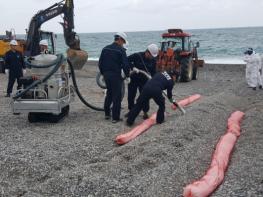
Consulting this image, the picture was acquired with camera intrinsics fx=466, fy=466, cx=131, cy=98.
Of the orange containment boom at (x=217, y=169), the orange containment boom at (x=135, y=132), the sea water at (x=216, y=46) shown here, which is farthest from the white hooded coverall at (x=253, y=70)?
→ the orange containment boom at (x=135, y=132)

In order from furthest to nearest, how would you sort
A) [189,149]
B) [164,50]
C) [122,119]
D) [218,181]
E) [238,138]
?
[164,50], [122,119], [238,138], [189,149], [218,181]

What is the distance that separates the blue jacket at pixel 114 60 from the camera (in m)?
9.16

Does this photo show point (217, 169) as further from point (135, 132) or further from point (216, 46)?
point (216, 46)

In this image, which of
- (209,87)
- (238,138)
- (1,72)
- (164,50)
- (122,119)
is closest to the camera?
(238,138)

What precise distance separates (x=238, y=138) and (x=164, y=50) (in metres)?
10.3

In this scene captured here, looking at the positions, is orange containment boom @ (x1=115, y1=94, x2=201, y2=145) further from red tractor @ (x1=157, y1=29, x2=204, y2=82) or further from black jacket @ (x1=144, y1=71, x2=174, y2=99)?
red tractor @ (x1=157, y1=29, x2=204, y2=82)

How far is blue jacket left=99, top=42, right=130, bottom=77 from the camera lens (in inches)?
361

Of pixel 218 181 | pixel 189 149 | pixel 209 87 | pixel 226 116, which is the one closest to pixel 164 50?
pixel 209 87

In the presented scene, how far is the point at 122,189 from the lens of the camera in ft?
17.6

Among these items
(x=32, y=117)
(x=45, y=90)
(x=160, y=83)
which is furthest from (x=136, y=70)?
(x=32, y=117)

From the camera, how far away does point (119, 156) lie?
21.8ft

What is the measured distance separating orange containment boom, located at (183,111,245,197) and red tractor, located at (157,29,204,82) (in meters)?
8.27

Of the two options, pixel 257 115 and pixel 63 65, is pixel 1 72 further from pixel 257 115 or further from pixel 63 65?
pixel 257 115

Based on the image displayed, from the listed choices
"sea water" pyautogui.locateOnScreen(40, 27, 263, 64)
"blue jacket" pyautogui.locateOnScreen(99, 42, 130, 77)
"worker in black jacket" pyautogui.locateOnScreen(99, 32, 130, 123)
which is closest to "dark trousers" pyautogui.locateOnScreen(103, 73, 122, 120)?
"worker in black jacket" pyautogui.locateOnScreen(99, 32, 130, 123)
